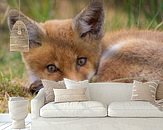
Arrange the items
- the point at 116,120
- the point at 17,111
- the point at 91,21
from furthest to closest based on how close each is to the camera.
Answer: the point at 91,21 → the point at 17,111 → the point at 116,120

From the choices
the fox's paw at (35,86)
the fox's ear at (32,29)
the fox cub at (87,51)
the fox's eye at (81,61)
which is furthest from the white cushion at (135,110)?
Result: the fox's ear at (32,29)

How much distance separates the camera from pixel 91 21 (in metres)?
Result: 3.95

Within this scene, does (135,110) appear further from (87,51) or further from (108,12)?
(108,12)

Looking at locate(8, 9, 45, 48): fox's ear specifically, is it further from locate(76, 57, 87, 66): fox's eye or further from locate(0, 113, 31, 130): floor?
locate(0, 113, 31, 130): floor

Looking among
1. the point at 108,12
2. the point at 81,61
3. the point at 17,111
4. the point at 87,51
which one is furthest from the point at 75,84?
the point at 108,12

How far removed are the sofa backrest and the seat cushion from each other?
464 mm

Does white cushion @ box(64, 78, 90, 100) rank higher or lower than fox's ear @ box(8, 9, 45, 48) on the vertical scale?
lower

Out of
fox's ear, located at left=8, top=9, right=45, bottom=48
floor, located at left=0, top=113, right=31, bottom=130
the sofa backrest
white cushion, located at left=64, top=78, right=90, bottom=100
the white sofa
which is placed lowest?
floor, located at left=0, top=113, right=31, bottom=130

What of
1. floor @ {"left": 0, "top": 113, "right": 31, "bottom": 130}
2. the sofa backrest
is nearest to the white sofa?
the sofa backrest

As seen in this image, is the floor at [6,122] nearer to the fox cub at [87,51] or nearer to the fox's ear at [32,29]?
the fox cub at [87,51]

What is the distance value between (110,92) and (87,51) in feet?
1.71

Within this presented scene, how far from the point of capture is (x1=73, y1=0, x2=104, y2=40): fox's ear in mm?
3959

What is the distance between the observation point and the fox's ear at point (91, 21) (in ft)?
13.0

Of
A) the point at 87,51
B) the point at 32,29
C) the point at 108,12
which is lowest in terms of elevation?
the point at 87,51
